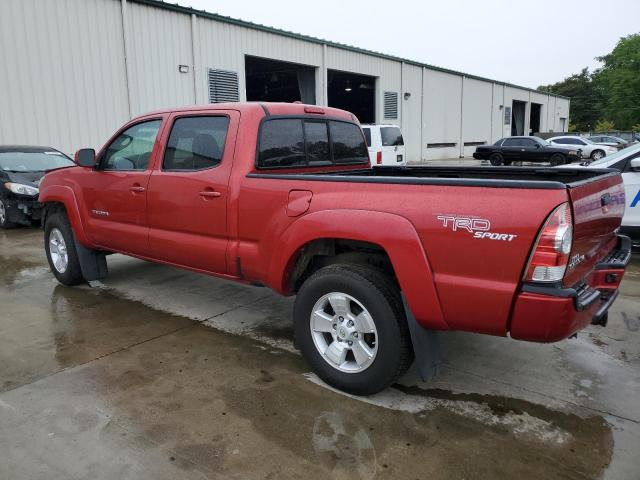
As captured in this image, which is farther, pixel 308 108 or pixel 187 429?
pixel 308 108

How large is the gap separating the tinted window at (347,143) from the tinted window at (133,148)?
5.20 ft

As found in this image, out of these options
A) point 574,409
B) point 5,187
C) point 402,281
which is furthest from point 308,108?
point 5,187

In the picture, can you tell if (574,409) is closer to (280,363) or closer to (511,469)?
(511,469)

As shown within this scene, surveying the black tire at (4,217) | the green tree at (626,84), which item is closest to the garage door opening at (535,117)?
the green tree at (626,84)

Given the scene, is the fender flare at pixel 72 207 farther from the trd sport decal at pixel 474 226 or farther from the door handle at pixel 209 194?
the trd sport decal at pixel 474 226

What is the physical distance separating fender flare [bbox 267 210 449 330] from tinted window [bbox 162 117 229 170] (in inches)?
48.6

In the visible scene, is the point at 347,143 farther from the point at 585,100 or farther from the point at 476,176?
the point at 585,100

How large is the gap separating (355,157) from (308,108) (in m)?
0.79

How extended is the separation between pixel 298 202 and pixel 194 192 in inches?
43.9

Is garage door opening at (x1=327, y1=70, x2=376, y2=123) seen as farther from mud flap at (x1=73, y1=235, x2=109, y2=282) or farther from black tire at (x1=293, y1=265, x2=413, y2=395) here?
black tire at (x1=293, y1=265, x2=413, y2=395)

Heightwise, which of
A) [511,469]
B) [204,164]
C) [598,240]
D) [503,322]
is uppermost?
[204,164]

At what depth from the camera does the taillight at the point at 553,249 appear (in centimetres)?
241

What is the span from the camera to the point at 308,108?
436 centimetres

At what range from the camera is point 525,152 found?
2450cm
